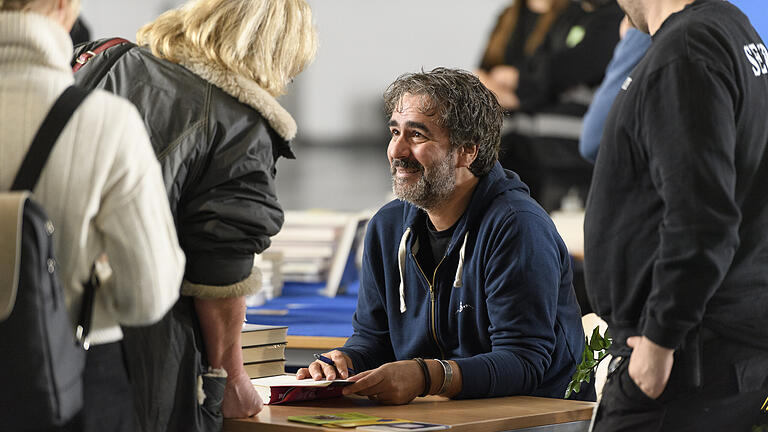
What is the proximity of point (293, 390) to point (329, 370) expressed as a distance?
329 millimetres

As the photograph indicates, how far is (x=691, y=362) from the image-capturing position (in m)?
1.74

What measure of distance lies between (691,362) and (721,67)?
0.52 metres

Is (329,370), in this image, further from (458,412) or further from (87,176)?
(87,176)

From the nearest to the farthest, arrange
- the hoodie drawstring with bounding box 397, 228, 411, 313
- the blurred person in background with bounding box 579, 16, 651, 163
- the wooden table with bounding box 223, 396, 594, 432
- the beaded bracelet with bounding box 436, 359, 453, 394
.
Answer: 1. the wooden table with bounding box 223, 396, 594, 432
2. the beaded bracelet with bounding box 436, 359, 453, 394
3. the hoodie drawstring with bounding box 397, 228, 411, 313
4. the blurred person in background with bounding box 579, 16, 651, 163

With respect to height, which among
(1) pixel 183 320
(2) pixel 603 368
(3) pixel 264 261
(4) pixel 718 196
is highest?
(4) pixel 718 196

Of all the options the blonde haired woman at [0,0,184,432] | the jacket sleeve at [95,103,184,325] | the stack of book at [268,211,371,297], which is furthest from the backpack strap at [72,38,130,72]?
the stack of book at [268,211,371,297]

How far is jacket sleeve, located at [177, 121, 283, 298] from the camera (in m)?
1.89

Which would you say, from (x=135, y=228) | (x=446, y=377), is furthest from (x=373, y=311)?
(x=135, y=228)

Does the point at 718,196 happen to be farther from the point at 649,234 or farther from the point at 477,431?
the point at 477,431

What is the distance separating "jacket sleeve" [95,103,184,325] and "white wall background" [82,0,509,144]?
160 inches

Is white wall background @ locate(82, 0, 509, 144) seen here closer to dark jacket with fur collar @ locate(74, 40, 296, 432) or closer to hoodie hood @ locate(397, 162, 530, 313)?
hoodie hood @ locate(397, 162, 530, 313)

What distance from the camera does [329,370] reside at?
2584mm

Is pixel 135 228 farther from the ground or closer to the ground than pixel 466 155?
farther from the ground

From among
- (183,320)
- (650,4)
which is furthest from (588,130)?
(183,320)
